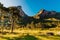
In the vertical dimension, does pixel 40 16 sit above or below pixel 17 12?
above

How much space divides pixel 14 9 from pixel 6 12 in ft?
15.0

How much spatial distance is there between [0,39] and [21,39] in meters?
4.73

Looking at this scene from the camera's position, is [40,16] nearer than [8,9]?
No

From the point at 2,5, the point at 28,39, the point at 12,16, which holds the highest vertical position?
the point at 2,5

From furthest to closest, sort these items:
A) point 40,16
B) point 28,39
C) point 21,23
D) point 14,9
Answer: point 40,16 < point 21,23 < point 14,9 < point 28,39

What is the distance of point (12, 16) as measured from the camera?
218ft

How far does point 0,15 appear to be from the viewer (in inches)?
2697

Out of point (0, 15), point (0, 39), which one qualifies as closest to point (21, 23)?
point (0, 15)

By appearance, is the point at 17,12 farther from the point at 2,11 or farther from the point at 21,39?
the point at 21,39

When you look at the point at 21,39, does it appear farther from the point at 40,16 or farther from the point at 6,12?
the point at 40,16

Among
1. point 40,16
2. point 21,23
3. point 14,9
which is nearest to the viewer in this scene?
point 14,9

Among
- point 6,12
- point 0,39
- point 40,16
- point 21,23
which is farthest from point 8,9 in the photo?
point 40,16

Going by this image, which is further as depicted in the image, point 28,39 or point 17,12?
point 17,12

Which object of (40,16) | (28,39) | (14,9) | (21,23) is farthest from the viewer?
(40,16)
